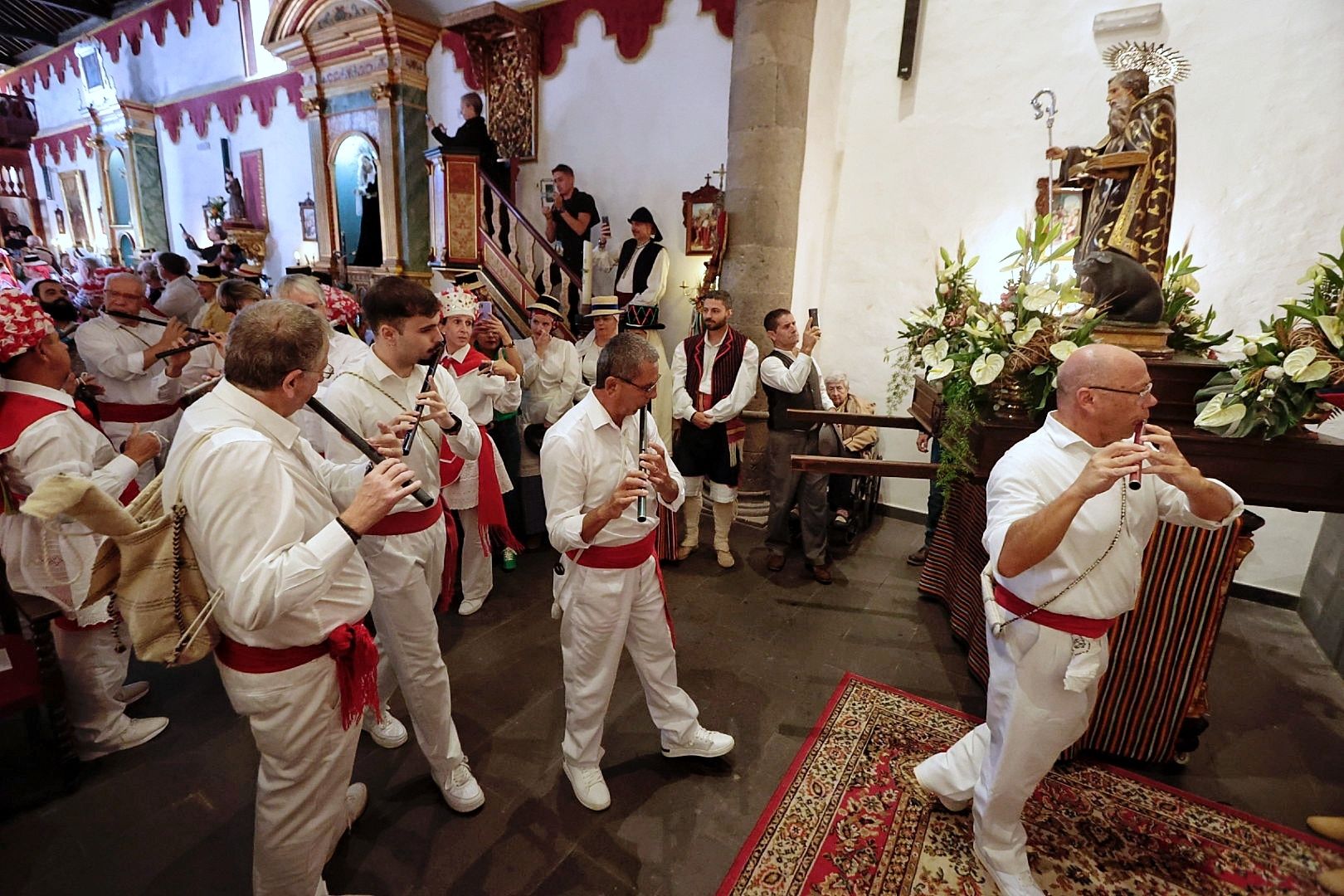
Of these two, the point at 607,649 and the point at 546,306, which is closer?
the point at 607,649

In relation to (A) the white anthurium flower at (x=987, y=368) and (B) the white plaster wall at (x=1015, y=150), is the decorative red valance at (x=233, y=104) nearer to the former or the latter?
(B) the white plaster wall at (x=1015, y=150)

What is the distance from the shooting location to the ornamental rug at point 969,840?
95.2 inches

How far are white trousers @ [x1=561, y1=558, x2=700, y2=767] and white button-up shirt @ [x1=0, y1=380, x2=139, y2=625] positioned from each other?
1910 millimetres

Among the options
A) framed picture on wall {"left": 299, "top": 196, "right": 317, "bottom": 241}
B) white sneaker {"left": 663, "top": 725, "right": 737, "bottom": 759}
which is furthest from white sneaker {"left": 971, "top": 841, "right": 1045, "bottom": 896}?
framed picture on wall {"left": 299, "top": 196, "right": 317, "bottom": 241}

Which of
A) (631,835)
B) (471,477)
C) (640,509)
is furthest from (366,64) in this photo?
(631,835)

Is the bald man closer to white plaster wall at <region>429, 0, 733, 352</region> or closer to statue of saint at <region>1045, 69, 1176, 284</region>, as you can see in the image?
statue of saint at <region>1045, 69, 1176, 284</region>

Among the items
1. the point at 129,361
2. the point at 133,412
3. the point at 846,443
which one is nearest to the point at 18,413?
the point at 129,361

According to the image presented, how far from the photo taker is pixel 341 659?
191 centimetres

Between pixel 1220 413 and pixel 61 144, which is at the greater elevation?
pixel 61 144

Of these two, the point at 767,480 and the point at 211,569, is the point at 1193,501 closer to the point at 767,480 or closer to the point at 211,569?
the point at 211,569

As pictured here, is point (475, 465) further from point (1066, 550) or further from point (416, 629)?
point (1066, 550)

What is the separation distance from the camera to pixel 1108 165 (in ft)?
9.99

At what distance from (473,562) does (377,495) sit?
2.66m

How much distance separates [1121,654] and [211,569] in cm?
363
